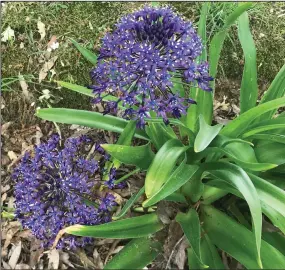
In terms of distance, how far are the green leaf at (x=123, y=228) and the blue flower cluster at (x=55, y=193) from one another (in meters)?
0.19

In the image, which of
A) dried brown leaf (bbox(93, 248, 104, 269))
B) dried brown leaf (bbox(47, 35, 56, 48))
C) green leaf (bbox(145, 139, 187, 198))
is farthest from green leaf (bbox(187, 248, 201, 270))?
dried brown leaf (bbox(47, 35, 56, 48))

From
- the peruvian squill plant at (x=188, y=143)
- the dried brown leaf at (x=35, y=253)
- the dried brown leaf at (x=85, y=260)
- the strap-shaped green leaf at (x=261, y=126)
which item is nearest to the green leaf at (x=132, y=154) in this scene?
the peruvian squill plant at (x=188, y=143)

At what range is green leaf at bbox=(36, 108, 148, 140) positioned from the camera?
7.62 ft

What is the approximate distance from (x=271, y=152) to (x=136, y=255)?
2.66ft

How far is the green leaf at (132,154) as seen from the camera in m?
2.01

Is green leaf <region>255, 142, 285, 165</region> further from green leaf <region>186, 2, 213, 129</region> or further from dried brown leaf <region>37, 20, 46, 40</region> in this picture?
dried brown leaf <region>37, 20, 46, 40</region>

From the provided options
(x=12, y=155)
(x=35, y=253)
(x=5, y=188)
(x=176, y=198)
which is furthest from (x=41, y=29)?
(x=176, y=198)

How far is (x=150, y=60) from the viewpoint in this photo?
185cm

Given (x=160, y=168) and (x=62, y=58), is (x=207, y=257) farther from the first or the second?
(x=62, y=58)

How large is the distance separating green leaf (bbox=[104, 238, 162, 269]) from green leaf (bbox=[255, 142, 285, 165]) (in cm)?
68

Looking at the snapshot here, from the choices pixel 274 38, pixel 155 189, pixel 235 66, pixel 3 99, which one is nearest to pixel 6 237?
pixel 3 99

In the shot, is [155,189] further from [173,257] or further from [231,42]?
[231,42]

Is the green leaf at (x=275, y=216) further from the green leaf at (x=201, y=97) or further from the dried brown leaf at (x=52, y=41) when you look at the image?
the dried brown leaf at (x=52, y=41)

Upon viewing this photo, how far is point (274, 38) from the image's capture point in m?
3.25
